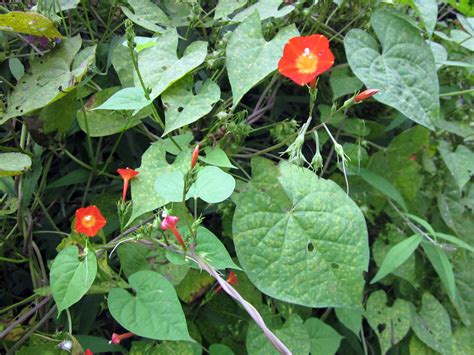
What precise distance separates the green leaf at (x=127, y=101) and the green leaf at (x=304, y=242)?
0.22 m

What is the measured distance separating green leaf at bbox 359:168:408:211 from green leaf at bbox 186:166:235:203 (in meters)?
0.43

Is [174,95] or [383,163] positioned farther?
[383,163]

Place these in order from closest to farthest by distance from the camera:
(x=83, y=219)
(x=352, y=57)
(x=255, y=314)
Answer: (x=255, y=314) → (x=83, y=219) → (x=352, y=57)

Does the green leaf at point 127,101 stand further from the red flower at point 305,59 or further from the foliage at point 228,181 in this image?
the red flower at point 305,59

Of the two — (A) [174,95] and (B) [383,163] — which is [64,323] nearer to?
Result: (A) [174,95]

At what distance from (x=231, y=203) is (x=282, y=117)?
0.97 feet

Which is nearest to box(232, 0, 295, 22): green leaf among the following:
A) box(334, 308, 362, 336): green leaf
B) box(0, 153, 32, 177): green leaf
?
box(0, 153, 32, 177): green leaf

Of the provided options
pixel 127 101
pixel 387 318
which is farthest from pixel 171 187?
pixel 387 318

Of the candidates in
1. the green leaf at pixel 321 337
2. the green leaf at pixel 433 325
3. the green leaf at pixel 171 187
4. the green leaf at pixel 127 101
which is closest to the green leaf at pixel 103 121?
the green leaf at pixel 127 101

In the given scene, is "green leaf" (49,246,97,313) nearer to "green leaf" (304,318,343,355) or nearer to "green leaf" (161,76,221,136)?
"green leaf" (161,76,221,136)

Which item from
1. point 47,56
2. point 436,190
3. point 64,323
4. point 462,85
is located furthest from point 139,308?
point 462,85

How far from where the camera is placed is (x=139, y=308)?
2.40ft

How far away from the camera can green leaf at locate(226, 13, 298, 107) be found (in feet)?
2.75

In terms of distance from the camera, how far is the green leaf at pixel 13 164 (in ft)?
2.66
